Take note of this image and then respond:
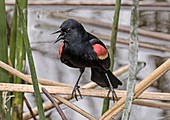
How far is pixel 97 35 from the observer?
4.06 meters

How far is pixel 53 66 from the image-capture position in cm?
375

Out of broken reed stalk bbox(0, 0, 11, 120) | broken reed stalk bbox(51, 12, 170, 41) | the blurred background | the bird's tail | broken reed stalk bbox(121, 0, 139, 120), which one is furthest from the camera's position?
broken reed stalk bbox(51, 12, 170, 41)

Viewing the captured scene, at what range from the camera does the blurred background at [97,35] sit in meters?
3.20

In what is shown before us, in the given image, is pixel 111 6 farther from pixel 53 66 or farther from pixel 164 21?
pixel 53 66

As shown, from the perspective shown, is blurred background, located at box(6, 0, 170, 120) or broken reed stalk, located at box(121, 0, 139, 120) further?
blurred background, located at box(6, 0, 170, 120)

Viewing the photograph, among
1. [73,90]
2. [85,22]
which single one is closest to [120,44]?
[85,22]

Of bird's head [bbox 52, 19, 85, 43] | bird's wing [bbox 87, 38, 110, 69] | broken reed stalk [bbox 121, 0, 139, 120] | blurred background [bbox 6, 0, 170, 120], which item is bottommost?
blurred background [bbox 6, 0, 170, 120]

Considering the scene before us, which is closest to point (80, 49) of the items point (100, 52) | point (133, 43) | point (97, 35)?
point (100, 52)

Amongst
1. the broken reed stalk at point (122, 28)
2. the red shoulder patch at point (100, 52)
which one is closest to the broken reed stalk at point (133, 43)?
the red shoulder patch at point (100, 52)

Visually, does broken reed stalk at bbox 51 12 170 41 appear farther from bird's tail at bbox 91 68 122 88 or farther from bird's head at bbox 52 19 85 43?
bird's head at bbox 52 19 85 43

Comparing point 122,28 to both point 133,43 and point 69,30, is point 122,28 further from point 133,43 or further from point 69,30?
point 133,43

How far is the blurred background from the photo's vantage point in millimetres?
3203

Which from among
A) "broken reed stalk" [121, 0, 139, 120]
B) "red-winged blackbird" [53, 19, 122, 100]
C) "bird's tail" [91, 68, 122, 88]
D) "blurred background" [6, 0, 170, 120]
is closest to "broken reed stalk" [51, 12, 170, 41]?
"blurred background" [6, 0, 170, 120]

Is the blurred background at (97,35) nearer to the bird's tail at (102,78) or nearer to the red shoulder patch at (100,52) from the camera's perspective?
the bird's tail at (102,78)
